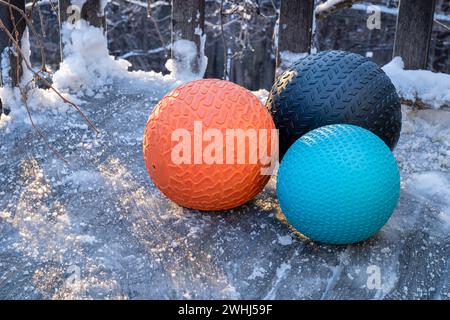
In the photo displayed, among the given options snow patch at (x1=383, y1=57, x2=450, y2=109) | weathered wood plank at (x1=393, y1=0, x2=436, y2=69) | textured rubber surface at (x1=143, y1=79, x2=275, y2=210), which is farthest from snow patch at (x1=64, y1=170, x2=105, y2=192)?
weathered wood plank at (x1=393, y1=0, x2=436, y2=69)

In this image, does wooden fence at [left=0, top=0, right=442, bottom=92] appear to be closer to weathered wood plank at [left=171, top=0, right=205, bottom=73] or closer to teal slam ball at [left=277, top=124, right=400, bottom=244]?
weathered wood plank at [left=171, top=0, right=205, bottom=73]

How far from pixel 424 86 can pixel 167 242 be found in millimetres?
1898

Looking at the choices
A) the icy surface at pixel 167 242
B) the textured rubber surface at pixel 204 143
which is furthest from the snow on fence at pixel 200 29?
the textured rubber surface at pixel 204 143

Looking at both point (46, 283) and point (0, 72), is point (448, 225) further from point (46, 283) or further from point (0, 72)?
point (0, 72)

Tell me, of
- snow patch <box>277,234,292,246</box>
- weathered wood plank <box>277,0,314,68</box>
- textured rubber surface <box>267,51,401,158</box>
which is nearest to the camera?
snow patch <box>277,234,292,246</box>

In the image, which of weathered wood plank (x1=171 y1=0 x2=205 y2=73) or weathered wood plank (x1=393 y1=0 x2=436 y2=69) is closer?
weathered wood plank (x1=393 y1=0 x2=436 y2=69)

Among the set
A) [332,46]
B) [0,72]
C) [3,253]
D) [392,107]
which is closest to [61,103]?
[0,72]

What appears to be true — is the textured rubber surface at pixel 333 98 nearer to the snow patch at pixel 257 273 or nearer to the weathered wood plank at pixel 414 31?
the snow patch at pixel 257 273

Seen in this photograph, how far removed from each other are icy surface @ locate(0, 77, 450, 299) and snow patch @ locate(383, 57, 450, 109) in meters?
0.41

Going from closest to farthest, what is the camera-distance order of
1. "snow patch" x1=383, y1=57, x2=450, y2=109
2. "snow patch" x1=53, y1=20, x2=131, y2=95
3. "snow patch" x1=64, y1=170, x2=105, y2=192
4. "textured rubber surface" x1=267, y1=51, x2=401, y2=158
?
"textured rubber surface" x1=267, y1=51, x2=401, y2=158
"snow patch" x1=64, y1=170, x2=105, y2=192
"snow patch" x1=383, y1=57, x2=450, y2=109
"snow patch" x1=53, y1=20, x2=131, y2=95

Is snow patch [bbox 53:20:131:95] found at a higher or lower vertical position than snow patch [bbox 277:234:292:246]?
higher

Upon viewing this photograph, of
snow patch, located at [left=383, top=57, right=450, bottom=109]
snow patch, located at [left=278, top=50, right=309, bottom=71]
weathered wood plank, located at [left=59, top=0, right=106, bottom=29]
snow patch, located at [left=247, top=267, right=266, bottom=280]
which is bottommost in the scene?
snow patch, located at [left=247, top=267, right=266, bottom=280]

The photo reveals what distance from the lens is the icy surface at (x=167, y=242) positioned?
2135 mm

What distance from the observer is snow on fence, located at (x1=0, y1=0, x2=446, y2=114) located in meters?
3.49
